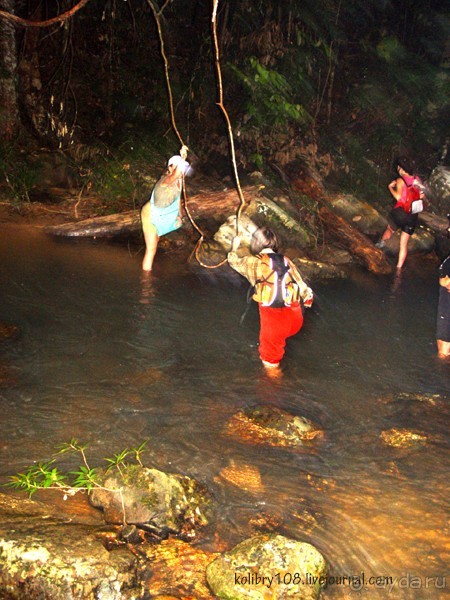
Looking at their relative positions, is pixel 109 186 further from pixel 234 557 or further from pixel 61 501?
pixel 234 557

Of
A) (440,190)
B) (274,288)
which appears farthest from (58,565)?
(440,190)

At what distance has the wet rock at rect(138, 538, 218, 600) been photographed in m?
3.29

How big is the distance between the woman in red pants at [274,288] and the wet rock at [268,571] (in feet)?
8.89

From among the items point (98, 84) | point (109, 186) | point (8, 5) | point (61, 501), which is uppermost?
point (8, 5)

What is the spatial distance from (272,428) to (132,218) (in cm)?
629

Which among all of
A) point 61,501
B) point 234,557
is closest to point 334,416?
point 234,557

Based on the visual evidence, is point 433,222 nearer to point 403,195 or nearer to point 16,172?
point 403,195

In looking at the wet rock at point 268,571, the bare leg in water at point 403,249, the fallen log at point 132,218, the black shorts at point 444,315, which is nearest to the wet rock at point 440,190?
the bare leg in water at point 403,249

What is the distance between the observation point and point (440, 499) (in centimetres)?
436

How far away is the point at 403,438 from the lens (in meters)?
5.20

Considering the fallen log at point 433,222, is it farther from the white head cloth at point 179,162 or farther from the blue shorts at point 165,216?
the white head cloth at point 179,162

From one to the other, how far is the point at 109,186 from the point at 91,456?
8117 millimetres

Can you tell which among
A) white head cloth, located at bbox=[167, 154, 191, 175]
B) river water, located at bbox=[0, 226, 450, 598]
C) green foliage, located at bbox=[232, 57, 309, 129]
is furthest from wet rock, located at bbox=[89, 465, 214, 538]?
green foliage, located at bbox=[232, 57, 309, 129]

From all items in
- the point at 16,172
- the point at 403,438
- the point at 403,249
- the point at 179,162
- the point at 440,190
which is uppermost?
the point at 179,162
